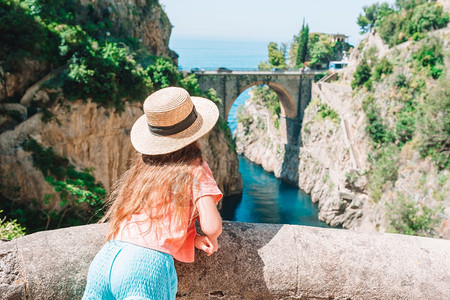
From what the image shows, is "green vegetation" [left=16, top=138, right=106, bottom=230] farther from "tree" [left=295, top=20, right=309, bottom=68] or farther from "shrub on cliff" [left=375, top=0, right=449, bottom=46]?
"tree" [left=295, top=20, right=309, bottom=68]

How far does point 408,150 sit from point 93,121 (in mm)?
17493

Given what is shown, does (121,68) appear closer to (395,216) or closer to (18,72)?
(18,72)

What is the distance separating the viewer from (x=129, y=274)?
1.86m

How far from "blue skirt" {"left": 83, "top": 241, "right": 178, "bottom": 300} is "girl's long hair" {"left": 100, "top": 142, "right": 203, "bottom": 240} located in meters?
0.17

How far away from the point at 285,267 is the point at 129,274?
1.30m

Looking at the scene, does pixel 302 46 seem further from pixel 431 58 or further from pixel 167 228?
pixel 167 228

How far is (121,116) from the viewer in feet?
50.5

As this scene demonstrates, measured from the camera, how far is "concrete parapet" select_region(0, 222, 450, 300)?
257 centimetres

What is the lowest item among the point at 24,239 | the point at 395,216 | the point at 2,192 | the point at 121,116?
the point at 395,216

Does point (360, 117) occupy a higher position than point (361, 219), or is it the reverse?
point (360, 117)

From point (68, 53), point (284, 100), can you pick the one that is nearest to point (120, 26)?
point (68, 53)

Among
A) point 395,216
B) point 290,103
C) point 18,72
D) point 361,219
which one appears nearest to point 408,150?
point 395,216

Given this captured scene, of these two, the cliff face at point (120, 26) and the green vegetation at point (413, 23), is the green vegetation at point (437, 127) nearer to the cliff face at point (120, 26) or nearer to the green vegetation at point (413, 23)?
the green vegetation at point (413, 23)

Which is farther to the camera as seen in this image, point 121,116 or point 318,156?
point 318,156
